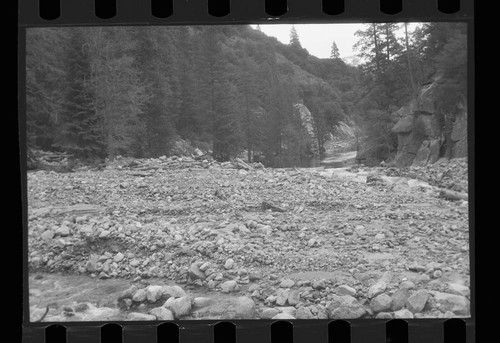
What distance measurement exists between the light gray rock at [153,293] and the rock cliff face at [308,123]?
1.77m

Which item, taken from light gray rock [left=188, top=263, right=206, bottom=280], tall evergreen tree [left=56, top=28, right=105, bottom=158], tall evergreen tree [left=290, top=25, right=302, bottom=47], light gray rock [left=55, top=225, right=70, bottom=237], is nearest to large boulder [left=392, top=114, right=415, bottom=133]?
tall evergreen tree [left=290, top=25, right=302, bottom=47]

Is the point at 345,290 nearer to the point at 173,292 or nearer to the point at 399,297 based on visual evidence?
the point at 399,297

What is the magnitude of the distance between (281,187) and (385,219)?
936 millimetres

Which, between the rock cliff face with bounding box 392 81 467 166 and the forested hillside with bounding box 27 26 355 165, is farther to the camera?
the rock cliff face with bounding box 392 81 467 166

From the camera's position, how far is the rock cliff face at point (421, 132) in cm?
438

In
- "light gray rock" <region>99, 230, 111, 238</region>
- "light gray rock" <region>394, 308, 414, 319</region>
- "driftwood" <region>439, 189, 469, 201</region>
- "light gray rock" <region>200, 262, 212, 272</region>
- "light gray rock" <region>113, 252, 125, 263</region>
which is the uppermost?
"driftwood" <region>439, 189, 469, 201</region>

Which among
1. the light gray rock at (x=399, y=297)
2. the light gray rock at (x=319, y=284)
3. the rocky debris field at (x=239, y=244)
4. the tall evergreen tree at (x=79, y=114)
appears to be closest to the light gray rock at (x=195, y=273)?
the rocky debris field at (x=239, y=244)

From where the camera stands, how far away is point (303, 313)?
13.5 feet

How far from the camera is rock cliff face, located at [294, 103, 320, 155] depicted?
443cm

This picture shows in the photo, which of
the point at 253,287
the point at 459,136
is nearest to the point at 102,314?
the point at 253,287

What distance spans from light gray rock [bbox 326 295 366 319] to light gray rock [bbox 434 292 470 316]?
659 mm

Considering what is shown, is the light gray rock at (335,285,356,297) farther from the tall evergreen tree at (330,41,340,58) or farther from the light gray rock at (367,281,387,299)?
the tall evergreen tree at (330,41,340,58)

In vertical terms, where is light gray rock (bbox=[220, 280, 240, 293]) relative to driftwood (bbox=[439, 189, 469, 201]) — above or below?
below

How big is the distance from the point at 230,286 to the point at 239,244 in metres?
0.35
